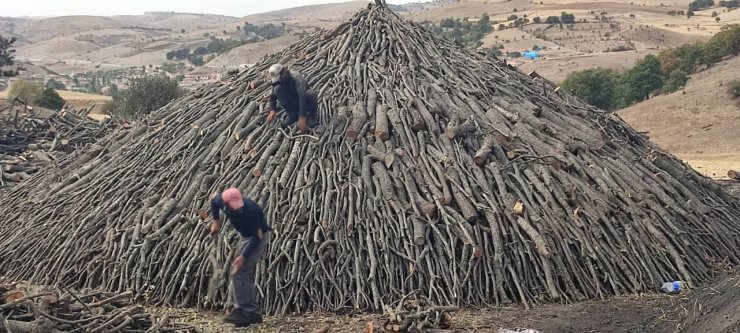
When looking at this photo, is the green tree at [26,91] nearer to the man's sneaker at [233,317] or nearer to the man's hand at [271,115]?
the man's hand at [271,115]

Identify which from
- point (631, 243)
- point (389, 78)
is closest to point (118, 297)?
point (389, 78)

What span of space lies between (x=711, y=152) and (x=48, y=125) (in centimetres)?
1666

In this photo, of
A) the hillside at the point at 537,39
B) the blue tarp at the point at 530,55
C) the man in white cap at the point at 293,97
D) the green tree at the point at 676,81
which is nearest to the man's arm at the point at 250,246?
the man in white cap at the point at 293,97

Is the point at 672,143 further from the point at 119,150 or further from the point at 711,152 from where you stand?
the point at 119,150

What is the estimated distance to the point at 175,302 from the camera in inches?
324

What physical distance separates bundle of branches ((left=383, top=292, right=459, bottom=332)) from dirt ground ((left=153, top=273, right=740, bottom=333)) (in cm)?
12

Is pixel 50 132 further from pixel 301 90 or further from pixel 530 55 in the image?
pixel 530 55

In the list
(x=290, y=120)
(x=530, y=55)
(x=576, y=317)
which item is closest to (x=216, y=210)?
(x=290, y=120)

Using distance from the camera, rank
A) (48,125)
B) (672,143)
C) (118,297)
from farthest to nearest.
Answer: (672,143) < (48,125) < (118,297)

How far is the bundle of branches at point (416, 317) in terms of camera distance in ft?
24.2

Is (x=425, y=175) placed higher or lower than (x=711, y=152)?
higher

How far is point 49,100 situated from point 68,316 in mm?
23607

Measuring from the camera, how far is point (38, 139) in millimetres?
16078

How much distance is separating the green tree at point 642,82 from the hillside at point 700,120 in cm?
95
